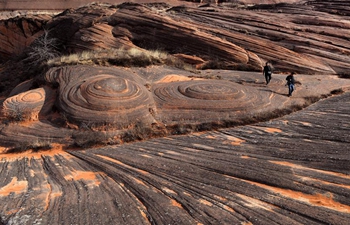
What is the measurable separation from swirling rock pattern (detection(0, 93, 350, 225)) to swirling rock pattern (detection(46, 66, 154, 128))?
144cm

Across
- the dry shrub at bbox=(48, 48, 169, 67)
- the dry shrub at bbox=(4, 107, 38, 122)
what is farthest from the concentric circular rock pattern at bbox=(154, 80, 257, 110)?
the dry shrub at bbox=(4, 107, 38, 122)

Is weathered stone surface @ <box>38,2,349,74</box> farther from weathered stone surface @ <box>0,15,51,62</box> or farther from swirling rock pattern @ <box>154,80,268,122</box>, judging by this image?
weathered stone surface @ <box>0,15,51,62</box>

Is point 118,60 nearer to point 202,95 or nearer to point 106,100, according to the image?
point 106,100

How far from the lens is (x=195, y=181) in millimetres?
5352

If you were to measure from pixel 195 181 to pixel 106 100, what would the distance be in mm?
5048

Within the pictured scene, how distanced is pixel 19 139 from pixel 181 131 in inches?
193

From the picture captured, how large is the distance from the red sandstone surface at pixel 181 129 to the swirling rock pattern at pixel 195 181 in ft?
0.09

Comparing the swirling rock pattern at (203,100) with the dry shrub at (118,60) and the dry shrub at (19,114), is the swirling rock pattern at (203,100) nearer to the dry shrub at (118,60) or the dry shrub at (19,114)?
the dry shrub at (118,60)

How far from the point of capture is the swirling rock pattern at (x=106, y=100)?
359 inches

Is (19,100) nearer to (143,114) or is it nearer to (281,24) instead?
(143,114)

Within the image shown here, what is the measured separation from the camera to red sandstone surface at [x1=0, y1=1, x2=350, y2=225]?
14.6 ft

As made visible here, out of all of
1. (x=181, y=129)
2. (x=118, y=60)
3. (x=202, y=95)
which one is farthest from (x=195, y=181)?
(x=118, y=60)

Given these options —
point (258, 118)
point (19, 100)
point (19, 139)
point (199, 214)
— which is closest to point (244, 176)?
point (199, 214)

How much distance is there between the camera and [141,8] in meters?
18.7
